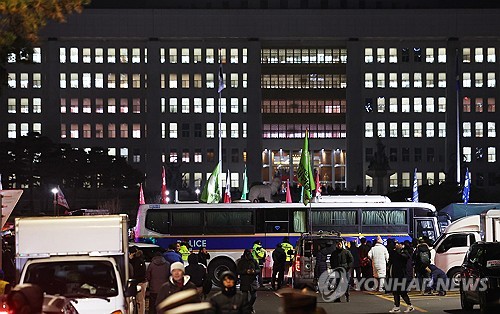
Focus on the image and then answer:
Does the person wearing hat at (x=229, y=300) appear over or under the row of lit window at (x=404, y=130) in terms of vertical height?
under

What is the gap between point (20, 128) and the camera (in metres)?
130

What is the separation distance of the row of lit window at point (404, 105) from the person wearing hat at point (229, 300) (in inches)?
4740

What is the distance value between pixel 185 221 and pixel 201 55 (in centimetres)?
9305

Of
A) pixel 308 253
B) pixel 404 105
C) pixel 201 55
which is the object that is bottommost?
pixel 308 253

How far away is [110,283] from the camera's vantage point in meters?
15.7

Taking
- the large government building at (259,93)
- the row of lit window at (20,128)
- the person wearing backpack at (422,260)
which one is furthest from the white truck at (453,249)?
the row of lit window at (20,128)

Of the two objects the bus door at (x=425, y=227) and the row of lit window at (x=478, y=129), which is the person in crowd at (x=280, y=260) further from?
the row of lit window at (x=478, y=129)

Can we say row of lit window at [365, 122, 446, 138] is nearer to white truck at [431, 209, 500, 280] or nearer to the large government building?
the large government building

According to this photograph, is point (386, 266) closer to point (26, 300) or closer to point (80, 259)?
point (80, 259)

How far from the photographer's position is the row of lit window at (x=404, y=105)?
130 metres

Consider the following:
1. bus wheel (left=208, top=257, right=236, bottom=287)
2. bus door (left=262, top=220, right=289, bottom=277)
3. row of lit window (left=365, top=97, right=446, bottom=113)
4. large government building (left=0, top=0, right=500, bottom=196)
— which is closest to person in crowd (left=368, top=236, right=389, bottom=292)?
bus wheel (left=208, top=257, right=236, bottom=287)

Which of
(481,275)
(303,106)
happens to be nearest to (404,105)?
(303,106)

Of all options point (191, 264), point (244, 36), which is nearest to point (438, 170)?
point (244, 36)

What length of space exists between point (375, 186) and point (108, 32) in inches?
1503
